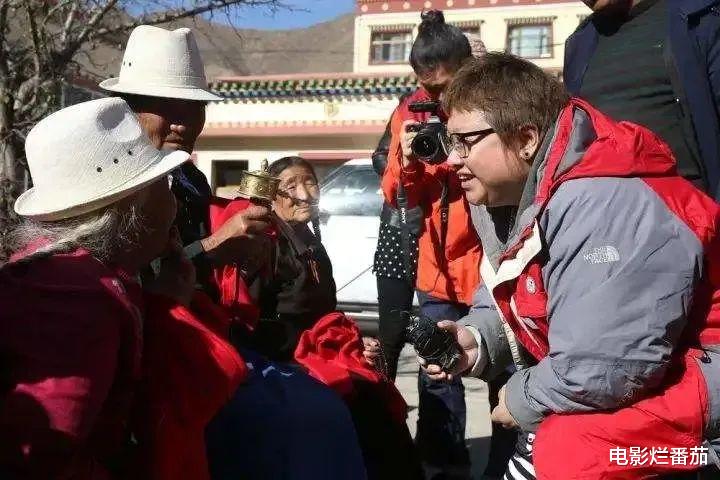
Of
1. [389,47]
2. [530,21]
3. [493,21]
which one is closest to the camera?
[530,21]

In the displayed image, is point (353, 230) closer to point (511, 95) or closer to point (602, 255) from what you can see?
point (511, 95)

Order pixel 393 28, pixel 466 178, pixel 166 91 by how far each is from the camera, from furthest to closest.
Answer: pixel 393 28
pixel 166 91
pixel 466 178

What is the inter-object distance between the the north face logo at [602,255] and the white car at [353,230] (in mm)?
5281

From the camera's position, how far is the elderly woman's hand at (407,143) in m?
3.11

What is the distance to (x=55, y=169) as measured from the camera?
1739 millimetres

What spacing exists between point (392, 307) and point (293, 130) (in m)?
15.4

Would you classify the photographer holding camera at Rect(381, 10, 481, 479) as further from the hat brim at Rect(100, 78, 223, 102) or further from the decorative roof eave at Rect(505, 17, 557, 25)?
the decorative roof eave at Rect(505, 17, 557, 25)

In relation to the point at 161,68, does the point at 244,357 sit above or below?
below

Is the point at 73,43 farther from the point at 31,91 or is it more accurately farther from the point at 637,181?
the point at 637,181

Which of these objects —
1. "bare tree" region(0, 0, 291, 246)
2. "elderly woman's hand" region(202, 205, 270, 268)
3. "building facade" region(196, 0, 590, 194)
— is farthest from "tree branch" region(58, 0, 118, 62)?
"building facade" region(196, 0, 590, 194)

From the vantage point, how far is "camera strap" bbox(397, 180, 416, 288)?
11.1ft

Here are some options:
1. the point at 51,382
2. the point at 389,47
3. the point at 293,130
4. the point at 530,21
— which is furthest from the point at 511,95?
the point at 389,47

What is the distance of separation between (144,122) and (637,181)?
1.44 meters

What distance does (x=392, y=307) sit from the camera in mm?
3744
